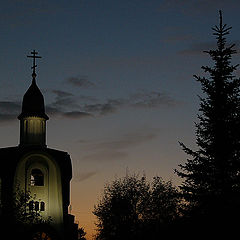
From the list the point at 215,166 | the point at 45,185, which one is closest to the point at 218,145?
the point at 215,166

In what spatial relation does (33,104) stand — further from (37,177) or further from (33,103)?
(37,177)

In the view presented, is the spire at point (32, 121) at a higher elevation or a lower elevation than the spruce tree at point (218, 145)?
higher

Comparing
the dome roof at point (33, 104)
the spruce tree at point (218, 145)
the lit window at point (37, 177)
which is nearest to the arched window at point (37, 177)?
the lit window at point (37, 177)

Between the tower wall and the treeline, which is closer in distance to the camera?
the treeline

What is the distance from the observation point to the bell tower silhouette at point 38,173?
6378cm

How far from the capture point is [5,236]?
5578 centimetres

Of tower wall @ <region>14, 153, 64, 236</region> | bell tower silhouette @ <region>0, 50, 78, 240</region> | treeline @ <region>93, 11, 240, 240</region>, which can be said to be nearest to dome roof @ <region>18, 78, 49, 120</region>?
bell tower silhouette @ <region>0, 50, 78, 240</region>

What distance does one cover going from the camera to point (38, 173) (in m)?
65.4

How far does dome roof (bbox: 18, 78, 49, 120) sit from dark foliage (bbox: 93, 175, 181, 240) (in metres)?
12.7

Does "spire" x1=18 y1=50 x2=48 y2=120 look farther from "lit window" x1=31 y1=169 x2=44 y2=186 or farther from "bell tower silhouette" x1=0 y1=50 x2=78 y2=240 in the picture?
"lit window" x1=31 y1=169 x2=44 y2=186

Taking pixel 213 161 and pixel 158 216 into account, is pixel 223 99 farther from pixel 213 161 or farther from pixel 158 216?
pixel 158 216

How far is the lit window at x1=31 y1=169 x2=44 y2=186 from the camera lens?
6531 cm

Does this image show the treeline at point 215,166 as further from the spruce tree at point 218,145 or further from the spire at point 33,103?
the spire at point 33,103

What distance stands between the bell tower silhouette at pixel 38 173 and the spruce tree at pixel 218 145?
18778 mm
